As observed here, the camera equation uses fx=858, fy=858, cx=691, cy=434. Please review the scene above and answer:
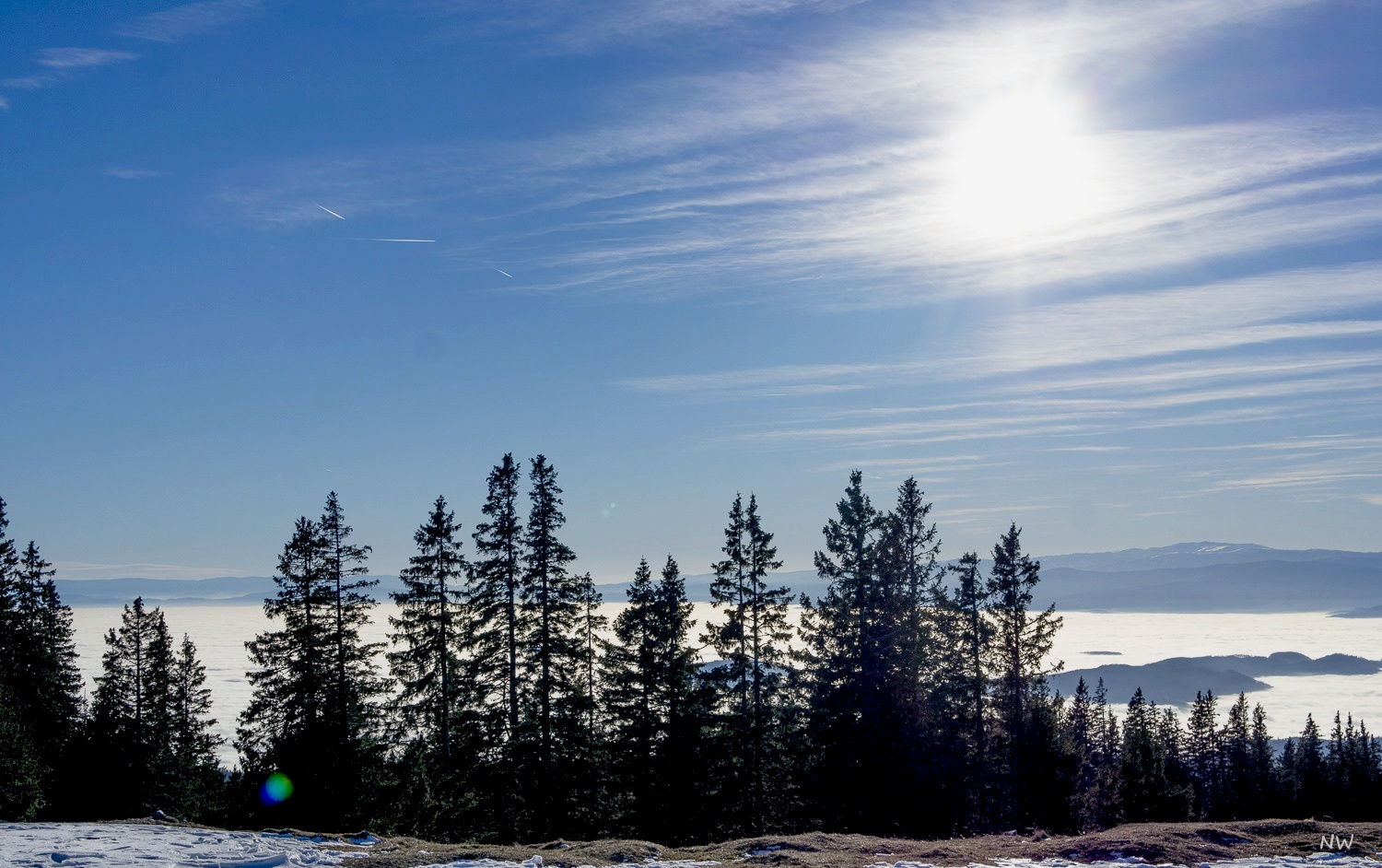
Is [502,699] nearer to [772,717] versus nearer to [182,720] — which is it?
[772,717]

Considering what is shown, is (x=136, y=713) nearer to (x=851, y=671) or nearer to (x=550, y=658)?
(x=550, y=658)

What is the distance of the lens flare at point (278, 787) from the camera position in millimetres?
27391

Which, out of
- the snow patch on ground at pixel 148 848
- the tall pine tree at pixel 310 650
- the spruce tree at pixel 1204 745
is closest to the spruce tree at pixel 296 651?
the tall pine tree at pixel 310 650

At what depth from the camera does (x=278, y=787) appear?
2772 cm

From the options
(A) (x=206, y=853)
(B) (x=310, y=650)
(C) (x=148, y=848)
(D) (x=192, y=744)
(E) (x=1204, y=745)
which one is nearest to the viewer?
(A) (x=206, y=853)

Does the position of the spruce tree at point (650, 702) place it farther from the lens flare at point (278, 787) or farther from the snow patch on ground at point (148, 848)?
the snow patch on ground at point (148, 848)

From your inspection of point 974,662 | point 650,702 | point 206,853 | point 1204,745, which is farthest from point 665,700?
point 1204,745

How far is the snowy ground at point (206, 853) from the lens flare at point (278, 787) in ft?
29.8

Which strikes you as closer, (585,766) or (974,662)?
(585,766)

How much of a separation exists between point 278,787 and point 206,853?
1278 centimetres

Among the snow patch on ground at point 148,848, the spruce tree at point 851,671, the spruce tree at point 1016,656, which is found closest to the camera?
the snow patch on ground at point 148,848

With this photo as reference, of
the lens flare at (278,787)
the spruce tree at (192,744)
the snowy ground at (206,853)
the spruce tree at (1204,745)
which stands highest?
the snowy ground at (206,853)

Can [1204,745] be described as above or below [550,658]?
below

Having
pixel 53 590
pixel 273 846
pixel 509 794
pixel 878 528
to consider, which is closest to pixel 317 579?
pixel 509 794
